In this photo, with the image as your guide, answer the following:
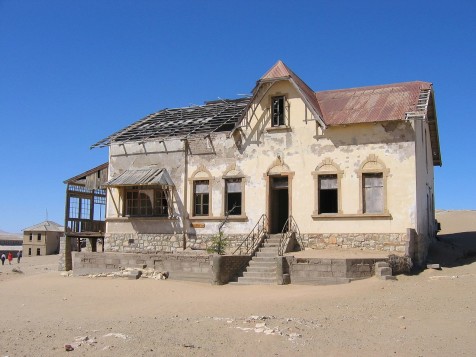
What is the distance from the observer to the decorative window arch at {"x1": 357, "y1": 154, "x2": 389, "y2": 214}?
69.5 feet

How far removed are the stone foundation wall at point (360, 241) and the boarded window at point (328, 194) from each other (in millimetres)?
1184

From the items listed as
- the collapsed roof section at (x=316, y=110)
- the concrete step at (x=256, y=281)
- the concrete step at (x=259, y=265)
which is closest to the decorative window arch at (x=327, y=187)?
the collapsed roof section at (x=316, y=110)

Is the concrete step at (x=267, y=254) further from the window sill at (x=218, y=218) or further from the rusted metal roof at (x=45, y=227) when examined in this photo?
the rusted metal roof at (x=45, y=227)

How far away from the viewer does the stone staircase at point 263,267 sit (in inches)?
751

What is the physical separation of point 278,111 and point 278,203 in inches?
164

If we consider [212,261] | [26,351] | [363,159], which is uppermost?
[363,159]

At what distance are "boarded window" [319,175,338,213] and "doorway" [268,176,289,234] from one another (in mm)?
1605

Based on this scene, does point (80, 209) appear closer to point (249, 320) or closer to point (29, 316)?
point (29, 316)

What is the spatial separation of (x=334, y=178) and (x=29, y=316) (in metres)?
12.9

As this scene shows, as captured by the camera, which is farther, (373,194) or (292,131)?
(292,131)

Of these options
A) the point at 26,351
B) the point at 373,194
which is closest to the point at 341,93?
the point at 373,194

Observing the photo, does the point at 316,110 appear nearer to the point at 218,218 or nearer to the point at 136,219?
the point at 218,218

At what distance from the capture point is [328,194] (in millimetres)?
22375

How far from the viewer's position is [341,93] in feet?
80.7
